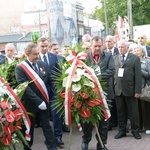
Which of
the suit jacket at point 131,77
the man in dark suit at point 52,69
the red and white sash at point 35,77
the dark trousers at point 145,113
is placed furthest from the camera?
the dark trousers at point 145,113

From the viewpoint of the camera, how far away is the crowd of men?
18.8 ft

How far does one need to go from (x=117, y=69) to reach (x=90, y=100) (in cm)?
195

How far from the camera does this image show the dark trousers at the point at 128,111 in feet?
24.0

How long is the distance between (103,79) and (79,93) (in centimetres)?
83

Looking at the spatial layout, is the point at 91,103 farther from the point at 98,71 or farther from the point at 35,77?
the point at 35,77

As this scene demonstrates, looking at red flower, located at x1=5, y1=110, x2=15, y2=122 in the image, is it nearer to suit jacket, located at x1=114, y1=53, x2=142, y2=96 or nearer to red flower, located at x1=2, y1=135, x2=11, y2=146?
red flower, located at x1=2, y1=135, x2=11, y2=146

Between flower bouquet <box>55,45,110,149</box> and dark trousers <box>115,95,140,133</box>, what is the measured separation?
1737 millimetres

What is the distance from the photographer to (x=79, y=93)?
18.0ft

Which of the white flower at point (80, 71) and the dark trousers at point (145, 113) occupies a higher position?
the white flower at point (80, 71)

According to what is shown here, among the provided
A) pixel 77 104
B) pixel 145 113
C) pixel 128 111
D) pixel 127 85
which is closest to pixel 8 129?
pixel 77 104

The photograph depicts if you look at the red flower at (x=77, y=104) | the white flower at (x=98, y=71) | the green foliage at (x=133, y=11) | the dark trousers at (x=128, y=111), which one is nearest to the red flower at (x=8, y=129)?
the red flower at (x=77, y=104)

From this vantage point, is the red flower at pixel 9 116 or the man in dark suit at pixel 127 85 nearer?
the red flower at pixel 9 116

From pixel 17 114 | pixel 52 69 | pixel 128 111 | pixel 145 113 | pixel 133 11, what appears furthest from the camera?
pixel 133 11

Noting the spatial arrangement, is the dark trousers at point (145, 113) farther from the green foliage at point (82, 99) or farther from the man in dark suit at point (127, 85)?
the green foliage at point (82, 99)
